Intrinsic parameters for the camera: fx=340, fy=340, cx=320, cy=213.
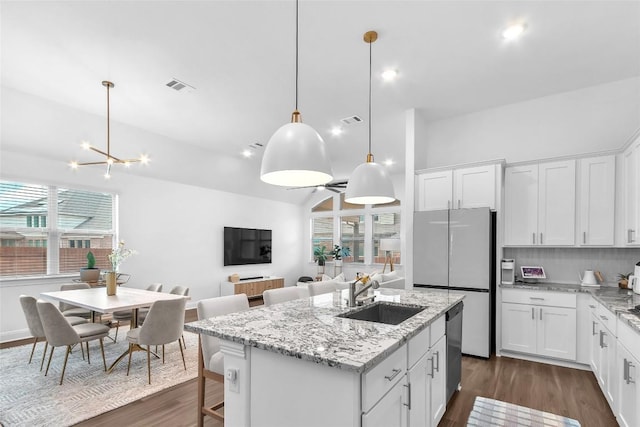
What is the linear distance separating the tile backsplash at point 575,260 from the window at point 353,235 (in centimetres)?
527

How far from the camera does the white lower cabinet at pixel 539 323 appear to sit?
3.69m

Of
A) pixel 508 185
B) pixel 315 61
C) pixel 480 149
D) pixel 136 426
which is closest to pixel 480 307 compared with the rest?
pixel 508 185

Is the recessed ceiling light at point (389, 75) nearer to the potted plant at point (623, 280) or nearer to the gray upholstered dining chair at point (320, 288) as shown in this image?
the gray upholstered dining chair at point (320, 288)

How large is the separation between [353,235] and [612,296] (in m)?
6.89

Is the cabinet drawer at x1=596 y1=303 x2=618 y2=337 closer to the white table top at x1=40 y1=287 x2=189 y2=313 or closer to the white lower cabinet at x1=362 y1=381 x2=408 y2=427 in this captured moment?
the white lower cabinet at x1=362 y1=381 x2=408 y2=427

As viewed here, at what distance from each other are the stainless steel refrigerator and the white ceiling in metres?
1.60

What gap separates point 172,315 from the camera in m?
3.46

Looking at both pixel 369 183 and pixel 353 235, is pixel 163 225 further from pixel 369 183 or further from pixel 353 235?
pixel 353 235

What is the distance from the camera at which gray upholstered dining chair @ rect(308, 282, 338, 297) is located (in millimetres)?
3573

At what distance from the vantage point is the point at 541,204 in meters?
4.12

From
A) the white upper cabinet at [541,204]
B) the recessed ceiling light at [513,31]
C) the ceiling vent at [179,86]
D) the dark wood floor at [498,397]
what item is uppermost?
the recessed ceiling light at [513,31]

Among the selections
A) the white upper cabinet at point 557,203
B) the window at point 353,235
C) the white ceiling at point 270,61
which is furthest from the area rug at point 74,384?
the window at point 353,235

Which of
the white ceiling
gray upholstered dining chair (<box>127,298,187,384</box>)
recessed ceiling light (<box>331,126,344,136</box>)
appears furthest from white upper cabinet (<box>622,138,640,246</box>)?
gray upholstered dining chair (<box>127,298,187,384</box>)

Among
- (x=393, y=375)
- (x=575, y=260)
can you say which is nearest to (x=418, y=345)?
(x=393, y=375)
